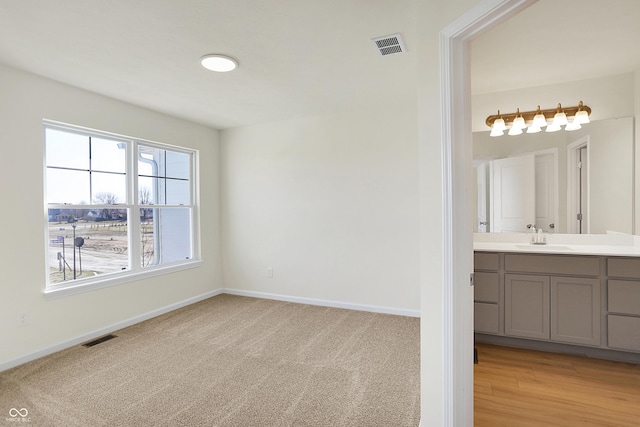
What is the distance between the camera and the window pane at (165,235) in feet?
12.8

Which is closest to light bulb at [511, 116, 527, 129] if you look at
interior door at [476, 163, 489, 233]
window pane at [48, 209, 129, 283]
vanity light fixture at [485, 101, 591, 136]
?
vanity light fixture at [485, 101, 591, 136]

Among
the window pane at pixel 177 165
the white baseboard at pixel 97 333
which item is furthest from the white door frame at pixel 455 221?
the window pane at pixel 177 165

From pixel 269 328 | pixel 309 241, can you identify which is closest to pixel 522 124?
pixel 309 241

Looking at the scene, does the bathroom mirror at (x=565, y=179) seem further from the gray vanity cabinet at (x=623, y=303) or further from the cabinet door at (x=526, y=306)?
the cabinet door at (x=526, y=306)

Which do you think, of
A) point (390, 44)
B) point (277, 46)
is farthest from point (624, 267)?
point (277, 46)

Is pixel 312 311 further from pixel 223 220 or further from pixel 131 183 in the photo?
pixel 131 183

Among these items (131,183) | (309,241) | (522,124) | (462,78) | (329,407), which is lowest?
(329,407)

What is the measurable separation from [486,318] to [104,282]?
3.78 m

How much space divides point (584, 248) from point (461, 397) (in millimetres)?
2226

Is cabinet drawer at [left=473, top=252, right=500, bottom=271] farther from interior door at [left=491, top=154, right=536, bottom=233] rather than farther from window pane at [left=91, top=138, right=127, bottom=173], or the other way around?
window pane at [left=91, top=138, right=127, bottom=173]

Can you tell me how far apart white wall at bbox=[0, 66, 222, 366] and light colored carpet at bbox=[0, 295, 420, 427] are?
0.79ft

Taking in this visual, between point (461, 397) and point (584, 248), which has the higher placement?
point (584, 248)

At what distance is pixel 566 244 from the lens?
10.3ft

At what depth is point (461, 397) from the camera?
158cm
